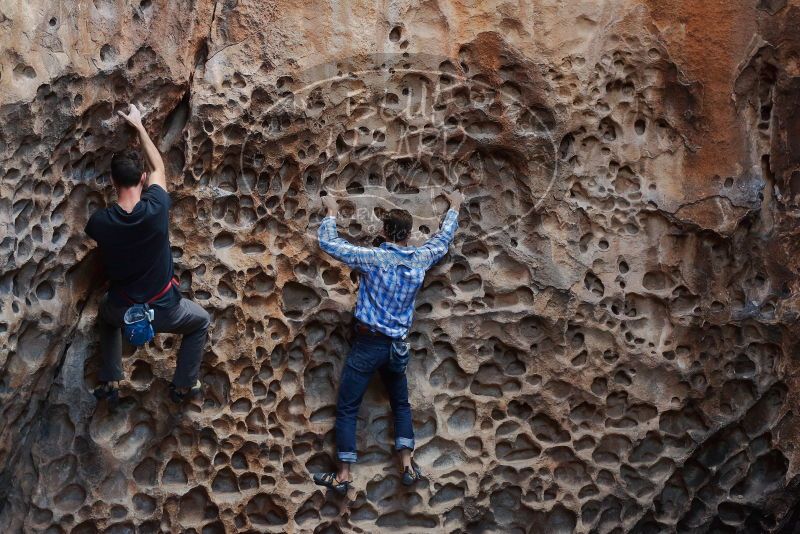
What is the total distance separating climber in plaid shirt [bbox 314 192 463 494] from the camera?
4.85 metres

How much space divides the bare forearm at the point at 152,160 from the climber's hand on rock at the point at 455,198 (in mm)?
1276

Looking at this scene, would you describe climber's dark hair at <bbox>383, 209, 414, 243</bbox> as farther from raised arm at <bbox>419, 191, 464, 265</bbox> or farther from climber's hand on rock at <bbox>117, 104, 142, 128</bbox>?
climber's hand on rock at <bbox>117, 104, 142, 128</bbox>

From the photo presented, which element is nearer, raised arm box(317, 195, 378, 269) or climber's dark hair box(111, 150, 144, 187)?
climber's dark hair box(111, 150, 144, 187)

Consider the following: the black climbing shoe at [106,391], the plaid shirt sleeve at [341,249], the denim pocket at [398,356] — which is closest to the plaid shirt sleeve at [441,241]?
the plaid shirt sleeve at [341,249]

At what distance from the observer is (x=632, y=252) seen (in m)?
5.32

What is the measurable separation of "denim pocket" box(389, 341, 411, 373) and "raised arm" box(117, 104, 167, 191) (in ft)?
3.80

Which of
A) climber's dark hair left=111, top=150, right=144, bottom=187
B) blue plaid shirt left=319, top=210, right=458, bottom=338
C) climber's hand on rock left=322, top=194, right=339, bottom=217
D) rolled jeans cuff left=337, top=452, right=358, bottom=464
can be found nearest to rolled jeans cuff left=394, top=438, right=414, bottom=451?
rolled jeans cuff left=337, top=452, right=358, bottom=464

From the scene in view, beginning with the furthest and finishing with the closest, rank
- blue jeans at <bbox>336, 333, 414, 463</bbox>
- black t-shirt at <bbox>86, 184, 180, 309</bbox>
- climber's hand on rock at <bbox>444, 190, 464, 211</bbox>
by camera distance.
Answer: climber's hand on rock at <bbox>444, 190, 464, 211</bbox> < blue jeans at <bbox>336, 333, 414, 463</bbox> < black t-shirt at <bbox>86, 184, 180, 309</bbox>

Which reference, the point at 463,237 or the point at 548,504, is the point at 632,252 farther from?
the point at 548,504

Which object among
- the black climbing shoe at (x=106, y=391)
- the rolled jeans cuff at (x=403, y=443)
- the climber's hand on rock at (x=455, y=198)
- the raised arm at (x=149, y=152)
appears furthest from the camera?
the climber's hand on rock at (x=455, y=198)

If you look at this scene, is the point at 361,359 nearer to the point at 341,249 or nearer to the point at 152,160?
the point at 341,249

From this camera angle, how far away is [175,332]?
472 cm

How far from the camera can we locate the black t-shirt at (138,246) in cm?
443

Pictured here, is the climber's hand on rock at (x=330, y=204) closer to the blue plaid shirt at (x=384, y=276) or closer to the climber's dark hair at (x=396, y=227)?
the blue plaid shirt at (x=384, y=276)
